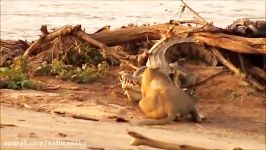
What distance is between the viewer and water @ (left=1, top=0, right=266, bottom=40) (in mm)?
21484

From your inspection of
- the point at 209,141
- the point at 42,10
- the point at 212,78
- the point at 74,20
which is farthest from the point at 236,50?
the point at 42,10

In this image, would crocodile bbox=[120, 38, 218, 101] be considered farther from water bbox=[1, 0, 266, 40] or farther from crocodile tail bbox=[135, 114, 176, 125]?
water bbox=[1, 0, 266, 40]


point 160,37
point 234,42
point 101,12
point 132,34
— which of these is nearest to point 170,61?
point 160,37

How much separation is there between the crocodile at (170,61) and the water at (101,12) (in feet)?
25.6

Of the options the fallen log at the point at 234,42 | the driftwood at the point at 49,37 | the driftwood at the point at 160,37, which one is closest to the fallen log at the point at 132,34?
the driftwood at the point at 160,37

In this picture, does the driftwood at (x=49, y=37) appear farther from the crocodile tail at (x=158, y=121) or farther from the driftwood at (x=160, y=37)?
the crocodile tail at (x=158, y=121)

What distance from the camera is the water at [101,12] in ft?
70.5

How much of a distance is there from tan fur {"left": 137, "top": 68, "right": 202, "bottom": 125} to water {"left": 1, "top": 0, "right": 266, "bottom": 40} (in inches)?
407

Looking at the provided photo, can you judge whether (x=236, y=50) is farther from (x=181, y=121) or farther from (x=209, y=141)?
(x=209, y=141)

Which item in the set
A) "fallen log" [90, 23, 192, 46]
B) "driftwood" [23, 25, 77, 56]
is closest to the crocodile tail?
"fallen log" [90, 23, 192, 46]

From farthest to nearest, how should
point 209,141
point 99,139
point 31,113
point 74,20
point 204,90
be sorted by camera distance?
1. point 74,20
2. point 204,90
3. point 31,113
4. point 209,141
5. point 99,139

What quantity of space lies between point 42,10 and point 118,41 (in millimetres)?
12651

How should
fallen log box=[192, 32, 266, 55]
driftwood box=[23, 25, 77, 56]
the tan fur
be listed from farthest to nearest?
driftwood box=[23, 25, 77, 56]
fallen log box=[192, 32, 266, 55]
the tan fur

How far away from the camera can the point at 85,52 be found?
12.8 metres
